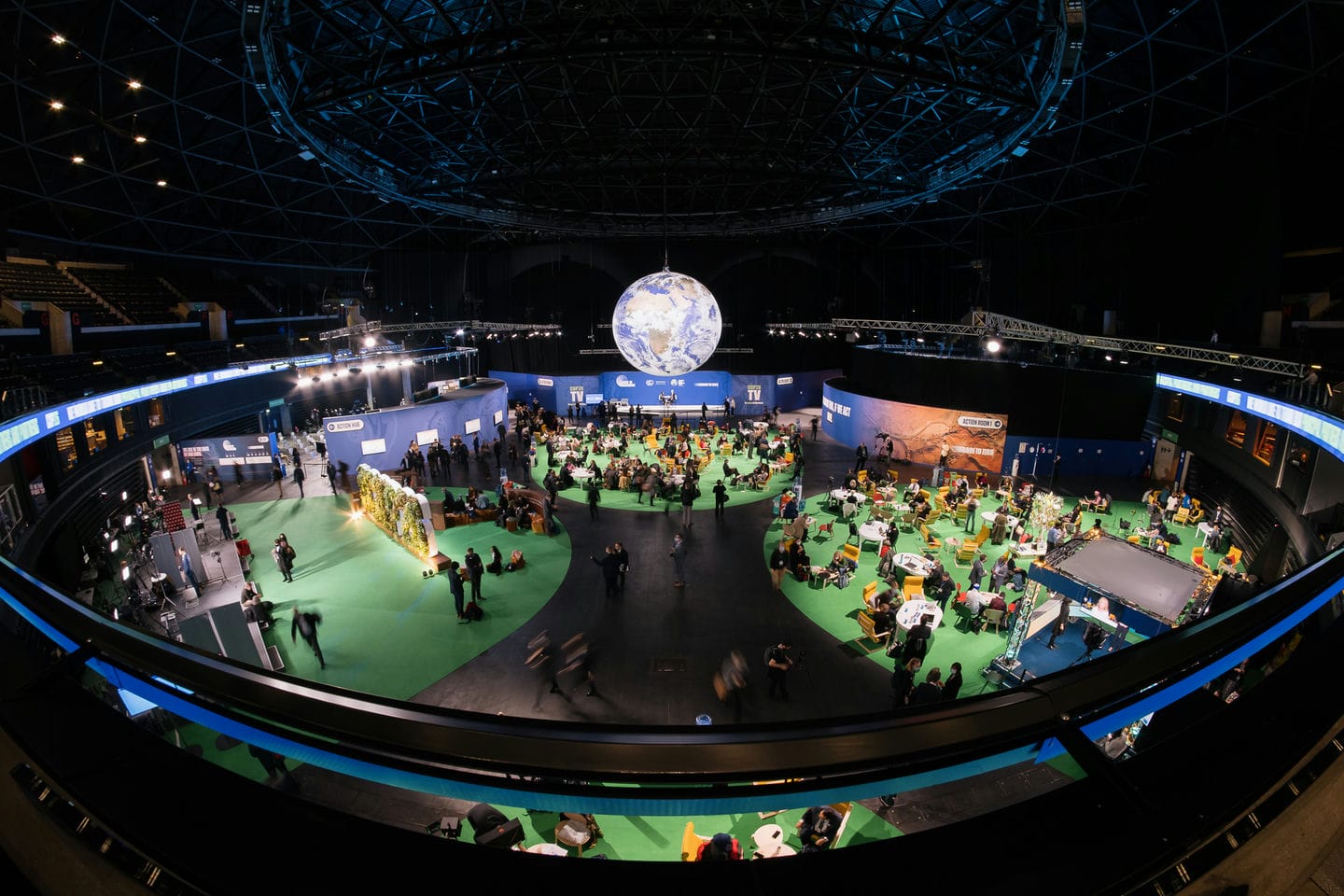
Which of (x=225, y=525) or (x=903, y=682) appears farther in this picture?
(x=225, y=525)

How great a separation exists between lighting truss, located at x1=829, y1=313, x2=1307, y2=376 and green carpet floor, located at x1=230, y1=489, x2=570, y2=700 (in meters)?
15.7

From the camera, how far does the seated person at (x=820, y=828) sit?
565cm

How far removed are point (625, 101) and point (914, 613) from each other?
16910mm

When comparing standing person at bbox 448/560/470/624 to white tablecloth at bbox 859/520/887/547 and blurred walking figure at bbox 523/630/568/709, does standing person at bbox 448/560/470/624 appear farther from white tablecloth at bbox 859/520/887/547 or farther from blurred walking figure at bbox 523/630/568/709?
white tablecloth at bbox 859/520/887/547

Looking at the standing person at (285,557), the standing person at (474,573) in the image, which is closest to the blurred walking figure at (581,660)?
the standing person at (474,573)

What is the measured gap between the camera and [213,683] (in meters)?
1.92

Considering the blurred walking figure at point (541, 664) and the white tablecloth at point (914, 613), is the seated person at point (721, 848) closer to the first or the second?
the blurred walking figure at point (541, 664)

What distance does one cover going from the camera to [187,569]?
1170cm

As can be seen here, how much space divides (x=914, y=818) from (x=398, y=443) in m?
19.8

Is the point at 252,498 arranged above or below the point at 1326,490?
below

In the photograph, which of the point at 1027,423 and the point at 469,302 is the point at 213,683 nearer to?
the point at 1027,423

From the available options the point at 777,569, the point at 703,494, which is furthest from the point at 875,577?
the point at 703,494

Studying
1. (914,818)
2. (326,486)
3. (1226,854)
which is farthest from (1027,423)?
(326,486)

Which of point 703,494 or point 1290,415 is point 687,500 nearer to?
point 703,494
